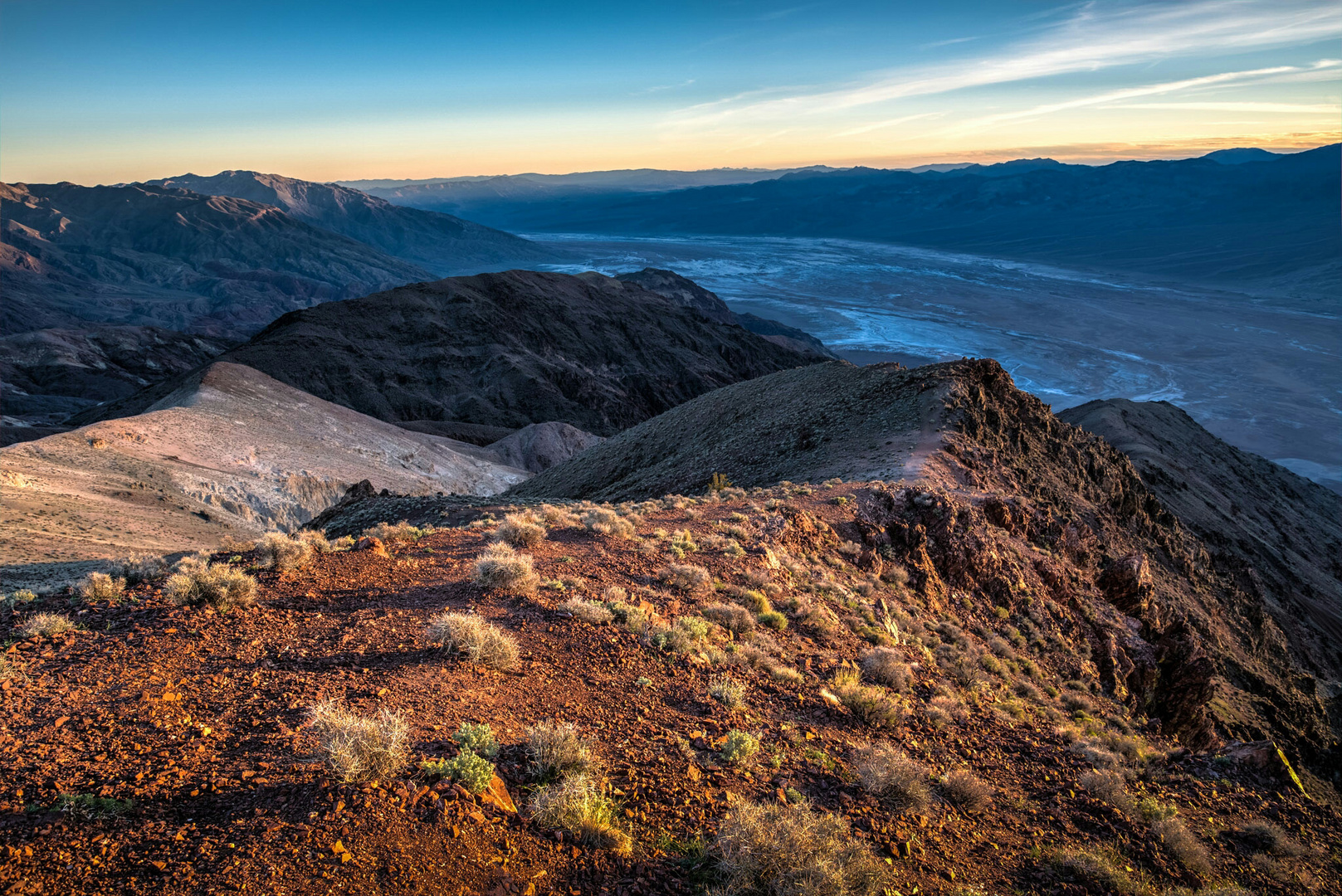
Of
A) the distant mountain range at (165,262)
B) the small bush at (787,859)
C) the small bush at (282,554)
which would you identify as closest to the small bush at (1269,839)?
the small bush at (787,859)

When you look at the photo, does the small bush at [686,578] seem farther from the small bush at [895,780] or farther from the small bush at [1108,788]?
the small bush at [1108,788]

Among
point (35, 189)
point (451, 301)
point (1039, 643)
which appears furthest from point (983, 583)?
point (35, 189)

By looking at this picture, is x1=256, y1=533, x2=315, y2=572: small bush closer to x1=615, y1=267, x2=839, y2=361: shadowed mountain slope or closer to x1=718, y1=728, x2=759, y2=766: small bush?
x1=718, y1=728, x2=759, y2=766: small bush

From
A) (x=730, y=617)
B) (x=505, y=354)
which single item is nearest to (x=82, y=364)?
(x=505, y=354)

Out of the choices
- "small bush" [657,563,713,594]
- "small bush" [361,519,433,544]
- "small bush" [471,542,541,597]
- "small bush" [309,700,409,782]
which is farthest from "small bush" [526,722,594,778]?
"small bush" [361,519,433,544]

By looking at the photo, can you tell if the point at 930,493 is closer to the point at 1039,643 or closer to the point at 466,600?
the point at 1039,643
